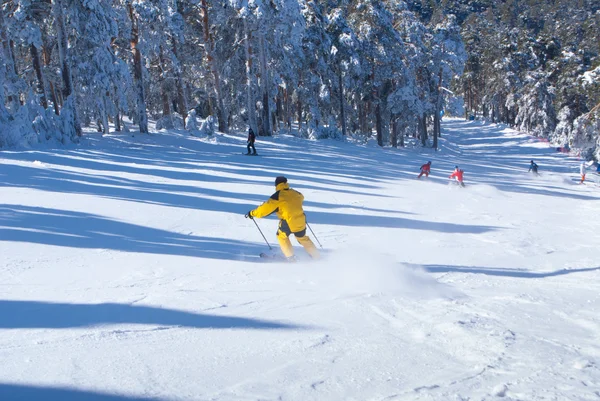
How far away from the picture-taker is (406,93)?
3900cm

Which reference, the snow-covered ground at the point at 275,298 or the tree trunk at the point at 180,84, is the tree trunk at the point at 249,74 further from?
the snow-covered ground at the point at 275,298

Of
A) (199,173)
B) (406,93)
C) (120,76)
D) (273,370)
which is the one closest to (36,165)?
(199,173)

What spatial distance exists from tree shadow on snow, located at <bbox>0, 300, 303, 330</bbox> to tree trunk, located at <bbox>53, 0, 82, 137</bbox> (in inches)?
714

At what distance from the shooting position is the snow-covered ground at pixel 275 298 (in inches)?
169

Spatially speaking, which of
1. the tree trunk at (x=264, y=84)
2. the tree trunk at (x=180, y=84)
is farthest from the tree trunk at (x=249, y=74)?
the tree trunk at (x=180, y=84)

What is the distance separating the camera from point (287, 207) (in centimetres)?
830

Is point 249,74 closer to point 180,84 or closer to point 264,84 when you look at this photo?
point 264,84

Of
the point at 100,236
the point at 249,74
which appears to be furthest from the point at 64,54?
the point at 100,236

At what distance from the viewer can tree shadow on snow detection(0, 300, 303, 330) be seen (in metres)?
5.31

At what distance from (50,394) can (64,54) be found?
2143cm

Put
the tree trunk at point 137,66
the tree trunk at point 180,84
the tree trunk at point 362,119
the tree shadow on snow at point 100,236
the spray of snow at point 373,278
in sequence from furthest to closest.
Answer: the tree trunk at point 362,119, the tree trunk at point 180,84, the tree trunk at point 137,66, the tree shadow on snow at point 100,236, the spray of snow at point 373,278

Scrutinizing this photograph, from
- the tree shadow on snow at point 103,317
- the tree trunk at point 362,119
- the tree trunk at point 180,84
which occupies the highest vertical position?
the tree trunk at point 180,84

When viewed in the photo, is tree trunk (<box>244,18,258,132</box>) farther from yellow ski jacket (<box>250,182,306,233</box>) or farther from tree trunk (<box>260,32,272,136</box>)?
yellow ski jacket (<box>250,182,306,233</box>)

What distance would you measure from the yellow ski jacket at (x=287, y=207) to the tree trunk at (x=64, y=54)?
16740mm
